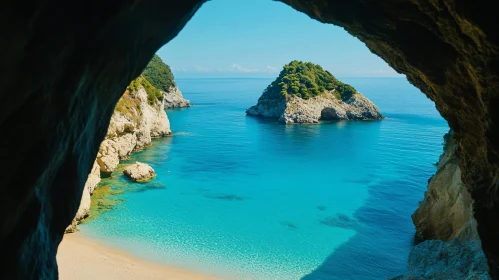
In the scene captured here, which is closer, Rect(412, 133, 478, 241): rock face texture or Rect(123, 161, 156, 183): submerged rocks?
Rect(412, 133, 478, 241): rock face texture

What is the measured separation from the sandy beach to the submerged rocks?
18831 millimetres

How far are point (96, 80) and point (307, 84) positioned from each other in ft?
369

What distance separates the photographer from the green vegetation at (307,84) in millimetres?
115875

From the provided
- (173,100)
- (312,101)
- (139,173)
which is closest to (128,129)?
(139,173)

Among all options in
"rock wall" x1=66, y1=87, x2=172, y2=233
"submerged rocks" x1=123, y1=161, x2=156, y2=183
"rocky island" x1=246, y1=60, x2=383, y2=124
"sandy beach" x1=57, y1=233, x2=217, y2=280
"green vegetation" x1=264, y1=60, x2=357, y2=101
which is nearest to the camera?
"sandy beach" x1=57, y1=233, x2=217, y2=280

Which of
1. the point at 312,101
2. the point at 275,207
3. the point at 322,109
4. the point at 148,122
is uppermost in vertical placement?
the point at 312,101

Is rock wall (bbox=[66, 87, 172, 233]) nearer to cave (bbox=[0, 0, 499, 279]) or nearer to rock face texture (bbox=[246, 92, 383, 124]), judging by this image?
cave (bbox=[0, 0, 499, 279])

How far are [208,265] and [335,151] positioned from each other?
50239 mm

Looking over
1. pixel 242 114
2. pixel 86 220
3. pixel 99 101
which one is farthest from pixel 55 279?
pixel 242 114

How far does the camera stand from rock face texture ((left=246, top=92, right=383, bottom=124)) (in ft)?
362

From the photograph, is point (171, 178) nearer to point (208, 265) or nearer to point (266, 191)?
point (266, 191)

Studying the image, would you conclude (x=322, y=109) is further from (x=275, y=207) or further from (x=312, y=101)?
(x=275, y=207)

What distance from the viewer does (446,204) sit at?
2783cm

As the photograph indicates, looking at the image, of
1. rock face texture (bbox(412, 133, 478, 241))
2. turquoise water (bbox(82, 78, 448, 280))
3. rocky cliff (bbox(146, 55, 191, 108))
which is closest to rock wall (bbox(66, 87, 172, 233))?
turquoise water (bbox(82, 78, 448, 280))
